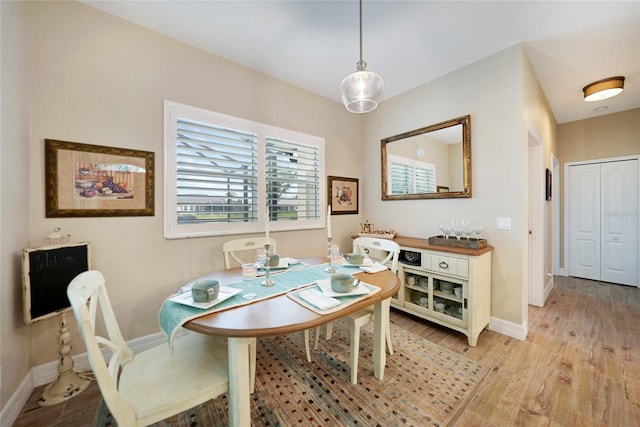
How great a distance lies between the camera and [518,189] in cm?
224

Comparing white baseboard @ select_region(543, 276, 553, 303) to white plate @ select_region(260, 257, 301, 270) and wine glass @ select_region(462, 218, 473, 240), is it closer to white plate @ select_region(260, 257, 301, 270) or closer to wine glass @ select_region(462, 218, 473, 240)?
wine glass @ select_region(462, 218, 473, 240)

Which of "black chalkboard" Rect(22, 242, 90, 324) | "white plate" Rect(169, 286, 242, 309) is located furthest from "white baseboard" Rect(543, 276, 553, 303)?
"black chalkboard" Rect(22, 242, 90, 324)

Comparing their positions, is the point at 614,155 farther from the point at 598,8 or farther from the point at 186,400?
the point at 186,400

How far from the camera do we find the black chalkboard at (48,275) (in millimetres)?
1476

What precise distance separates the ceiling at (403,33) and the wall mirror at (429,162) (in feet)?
2.30

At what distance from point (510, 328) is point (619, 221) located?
3349 millimetres

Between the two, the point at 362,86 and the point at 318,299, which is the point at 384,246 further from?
the point at 362,86

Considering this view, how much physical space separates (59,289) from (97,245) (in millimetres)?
374

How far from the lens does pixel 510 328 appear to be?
2.33 metres

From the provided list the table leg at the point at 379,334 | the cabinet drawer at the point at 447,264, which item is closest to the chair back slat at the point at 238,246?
the table leg at the point at 379,334

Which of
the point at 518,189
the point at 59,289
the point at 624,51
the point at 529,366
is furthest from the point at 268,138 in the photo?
the point at 624,51

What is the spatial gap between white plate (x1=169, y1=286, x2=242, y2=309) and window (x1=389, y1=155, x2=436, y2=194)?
2543 millimetres

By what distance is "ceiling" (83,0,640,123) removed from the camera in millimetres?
1858

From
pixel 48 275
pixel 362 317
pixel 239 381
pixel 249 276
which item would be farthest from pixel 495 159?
pixel 48 275
